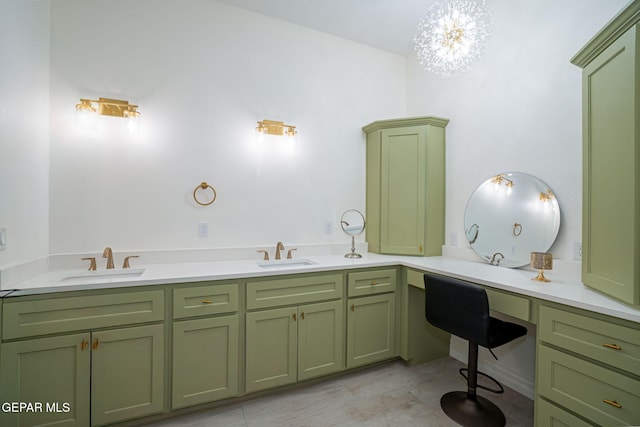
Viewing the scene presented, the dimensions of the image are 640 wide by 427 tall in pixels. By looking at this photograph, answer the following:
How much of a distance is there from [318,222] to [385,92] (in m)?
1.66

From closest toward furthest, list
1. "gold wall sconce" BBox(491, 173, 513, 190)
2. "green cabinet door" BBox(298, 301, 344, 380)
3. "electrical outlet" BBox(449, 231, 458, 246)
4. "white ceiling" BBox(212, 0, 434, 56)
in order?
1. "green cabinet door" BBox(298, 301, 344, 380)
2. "gold wall sconce" BBox(491, 173, 513, 190)
3. "white ceiling" BBox(212, 0, 434, 56)
4. "electrical outlet" BBox(449, 231, 458, 246)

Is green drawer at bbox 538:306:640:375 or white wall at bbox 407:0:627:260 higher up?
white wall at bbox 407:0:627:260

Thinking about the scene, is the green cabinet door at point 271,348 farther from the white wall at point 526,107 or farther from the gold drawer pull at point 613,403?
the white wall at point 526,107

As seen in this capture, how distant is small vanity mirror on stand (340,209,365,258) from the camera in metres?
2.91

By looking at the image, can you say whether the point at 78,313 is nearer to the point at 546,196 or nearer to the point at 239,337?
the point at 239,337

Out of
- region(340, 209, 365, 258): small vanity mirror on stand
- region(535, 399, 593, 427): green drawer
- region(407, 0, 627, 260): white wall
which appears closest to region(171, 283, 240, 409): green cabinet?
region(340, 209, 365, 258): small vanity mirror on stand

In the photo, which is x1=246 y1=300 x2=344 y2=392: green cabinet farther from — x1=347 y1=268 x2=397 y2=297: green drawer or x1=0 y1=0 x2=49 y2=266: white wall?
x1=0 y1=0 x2=49 y2=266: white wall

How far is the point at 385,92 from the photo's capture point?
3.22 metres

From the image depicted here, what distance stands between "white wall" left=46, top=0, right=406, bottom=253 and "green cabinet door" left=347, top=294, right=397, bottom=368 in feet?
2.50

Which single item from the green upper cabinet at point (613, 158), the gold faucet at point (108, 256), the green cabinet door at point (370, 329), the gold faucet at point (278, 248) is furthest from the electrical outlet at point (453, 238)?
the gold faucet at point (108, 256)

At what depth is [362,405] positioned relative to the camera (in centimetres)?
201

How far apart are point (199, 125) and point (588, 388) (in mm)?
2921

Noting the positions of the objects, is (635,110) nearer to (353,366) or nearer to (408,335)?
(408,335)

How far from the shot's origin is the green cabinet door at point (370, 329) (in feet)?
7.67
